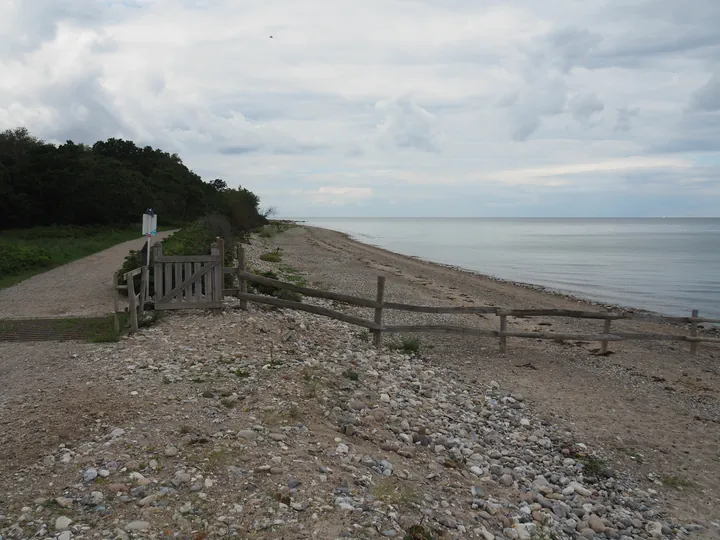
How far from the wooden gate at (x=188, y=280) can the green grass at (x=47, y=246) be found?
8.11 meters

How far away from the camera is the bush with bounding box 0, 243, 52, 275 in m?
19.1

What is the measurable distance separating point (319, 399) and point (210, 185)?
81084 mm

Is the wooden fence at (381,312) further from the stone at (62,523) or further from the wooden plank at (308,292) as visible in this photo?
the stone at (62,523)

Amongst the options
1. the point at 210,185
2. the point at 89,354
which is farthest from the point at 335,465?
the point at 210,185

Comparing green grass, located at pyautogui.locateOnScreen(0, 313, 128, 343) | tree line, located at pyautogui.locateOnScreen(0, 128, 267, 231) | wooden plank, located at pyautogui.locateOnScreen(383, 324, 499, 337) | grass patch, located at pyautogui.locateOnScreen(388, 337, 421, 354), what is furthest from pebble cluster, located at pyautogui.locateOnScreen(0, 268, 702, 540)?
tree line, located at pyautogui.locateOnScreen(0, 128, 267, 231)

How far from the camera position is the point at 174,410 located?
7008 mm

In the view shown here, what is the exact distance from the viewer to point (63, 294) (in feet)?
49.4

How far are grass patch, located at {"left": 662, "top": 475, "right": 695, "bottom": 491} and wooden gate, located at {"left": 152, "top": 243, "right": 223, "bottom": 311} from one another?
28.1 ft

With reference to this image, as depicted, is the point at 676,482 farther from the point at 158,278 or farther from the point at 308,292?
the point at 158,278

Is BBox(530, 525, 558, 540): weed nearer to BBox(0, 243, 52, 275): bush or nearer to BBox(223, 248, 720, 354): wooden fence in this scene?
BBox(223, 248, 720, 354): wooden fence

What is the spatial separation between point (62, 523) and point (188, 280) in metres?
7.24

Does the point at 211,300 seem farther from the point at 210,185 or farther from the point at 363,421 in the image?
the point at 210,185

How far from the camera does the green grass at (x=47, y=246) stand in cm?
1928

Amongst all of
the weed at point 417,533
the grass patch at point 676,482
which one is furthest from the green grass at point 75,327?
the grass patch at point 676,482
